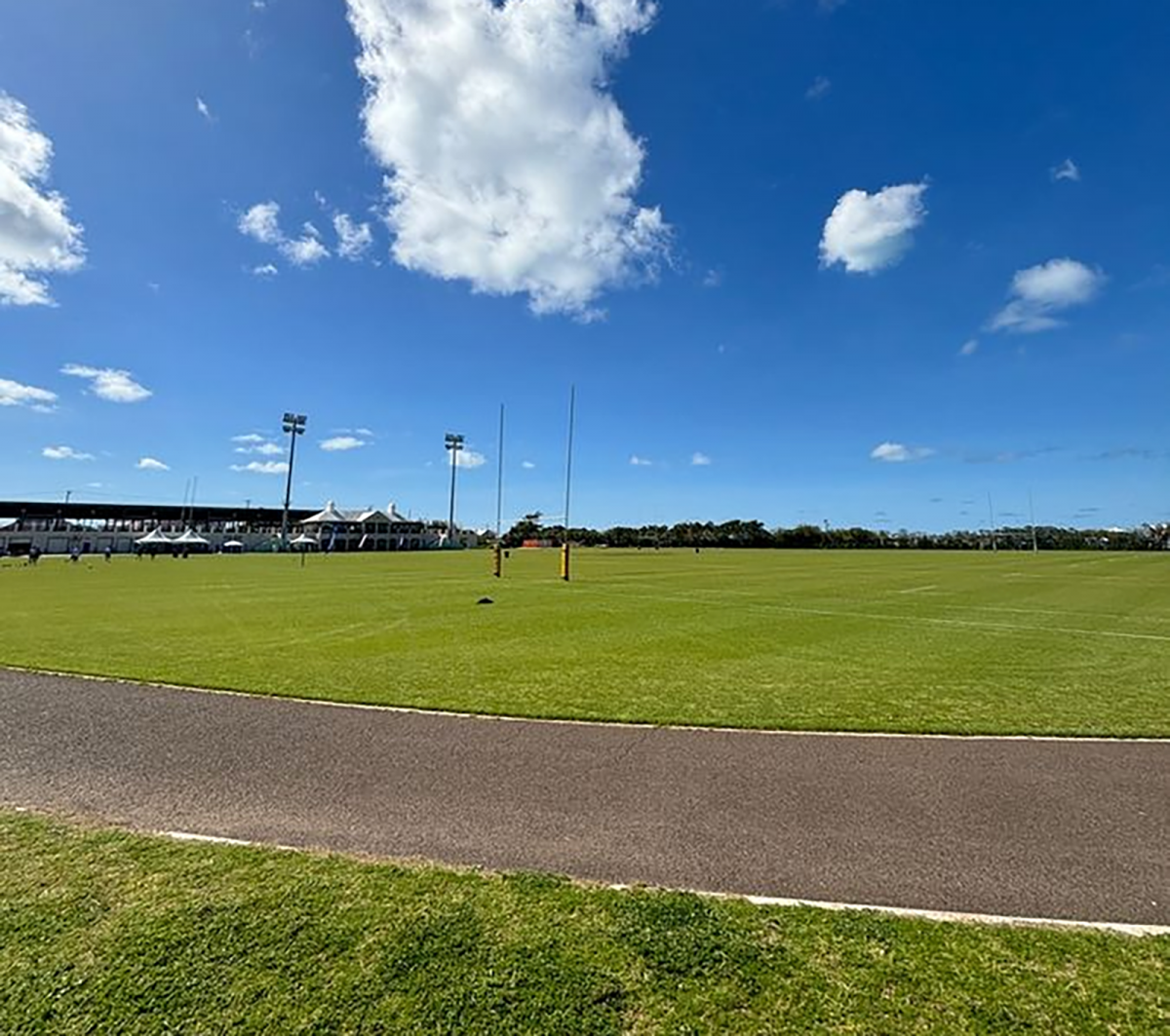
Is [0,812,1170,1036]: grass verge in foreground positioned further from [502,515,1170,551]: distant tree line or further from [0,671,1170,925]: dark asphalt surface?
[502,515,1170,551]: distant tree line

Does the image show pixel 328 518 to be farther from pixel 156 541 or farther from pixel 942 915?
pixel 942 915

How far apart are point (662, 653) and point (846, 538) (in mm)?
121822

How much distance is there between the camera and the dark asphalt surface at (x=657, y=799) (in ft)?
13.0

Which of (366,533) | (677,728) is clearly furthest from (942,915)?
(366,533)

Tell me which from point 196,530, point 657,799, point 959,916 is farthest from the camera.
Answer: point 196,530

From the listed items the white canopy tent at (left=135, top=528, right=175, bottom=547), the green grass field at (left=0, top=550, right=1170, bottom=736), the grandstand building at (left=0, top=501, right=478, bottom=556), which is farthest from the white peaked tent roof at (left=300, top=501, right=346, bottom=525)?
the green grass field at (left=0, top=550, right=1170, bottom=736)

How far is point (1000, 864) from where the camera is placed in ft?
13.4

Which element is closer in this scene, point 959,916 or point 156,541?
point 959,916

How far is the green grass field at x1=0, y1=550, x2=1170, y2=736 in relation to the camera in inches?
311

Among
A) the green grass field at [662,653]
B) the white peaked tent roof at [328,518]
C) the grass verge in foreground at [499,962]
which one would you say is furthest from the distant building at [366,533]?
the grass verge in foreground at [499,962]

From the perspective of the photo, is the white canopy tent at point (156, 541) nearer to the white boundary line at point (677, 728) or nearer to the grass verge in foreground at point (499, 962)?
the white boundary line at point (677, 728)

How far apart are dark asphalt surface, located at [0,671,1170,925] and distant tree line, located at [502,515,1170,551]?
365 feet

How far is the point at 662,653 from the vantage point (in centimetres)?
1167

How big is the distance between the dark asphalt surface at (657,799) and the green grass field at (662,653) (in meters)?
0.99
